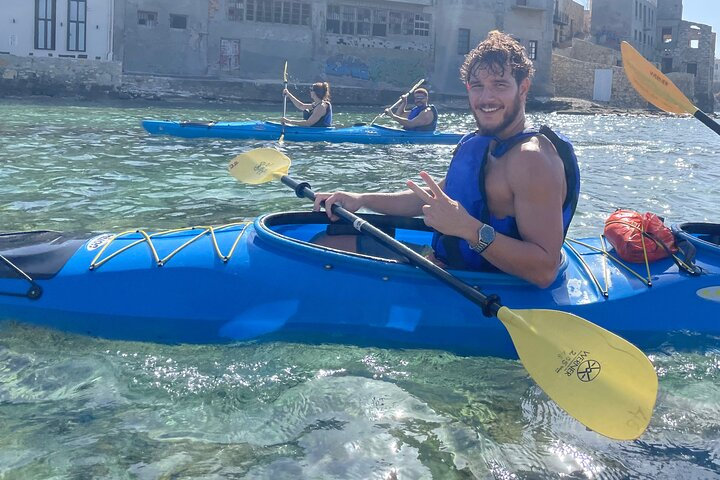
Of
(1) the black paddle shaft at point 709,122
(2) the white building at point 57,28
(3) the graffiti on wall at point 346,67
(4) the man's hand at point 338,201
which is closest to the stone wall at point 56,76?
(2) the white building at point 57,28

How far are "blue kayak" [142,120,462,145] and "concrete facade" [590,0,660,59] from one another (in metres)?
42.4

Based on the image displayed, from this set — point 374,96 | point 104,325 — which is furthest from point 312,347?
point 374,96

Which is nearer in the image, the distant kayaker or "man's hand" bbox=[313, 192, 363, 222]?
"man's hand" bbox=[313, 192, 363, 222]

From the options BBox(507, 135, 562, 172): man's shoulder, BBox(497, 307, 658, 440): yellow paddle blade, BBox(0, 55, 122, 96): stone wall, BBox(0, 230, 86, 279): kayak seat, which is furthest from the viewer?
BBox(0, 55, 122, 96): stone wall

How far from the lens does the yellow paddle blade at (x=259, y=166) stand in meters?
4.80

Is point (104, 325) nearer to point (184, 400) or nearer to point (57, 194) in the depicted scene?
point (184, 400)

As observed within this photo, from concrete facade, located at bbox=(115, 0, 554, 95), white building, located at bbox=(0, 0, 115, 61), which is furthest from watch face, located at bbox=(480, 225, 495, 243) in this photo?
concrete facade, located at bbox=(115, 0, 554, 95)

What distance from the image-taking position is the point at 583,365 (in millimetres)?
2707

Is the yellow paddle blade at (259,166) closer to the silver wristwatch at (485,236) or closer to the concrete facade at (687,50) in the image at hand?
the silver wristwatch at (485,236)

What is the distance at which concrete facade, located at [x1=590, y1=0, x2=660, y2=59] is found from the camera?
50.8 meters

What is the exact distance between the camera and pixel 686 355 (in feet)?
11.5

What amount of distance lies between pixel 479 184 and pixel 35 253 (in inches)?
87.3

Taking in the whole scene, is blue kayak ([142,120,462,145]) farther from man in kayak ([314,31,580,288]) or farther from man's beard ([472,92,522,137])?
man's beard ([472,92,522,137])

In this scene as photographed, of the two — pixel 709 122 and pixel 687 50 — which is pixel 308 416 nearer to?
pixel 709 122
